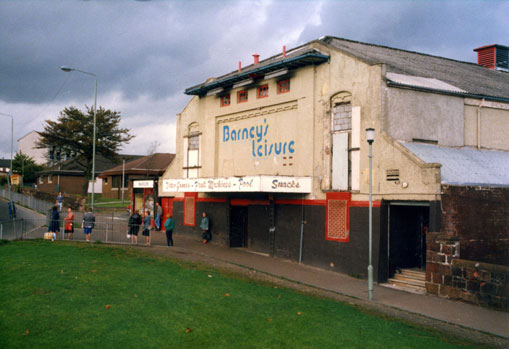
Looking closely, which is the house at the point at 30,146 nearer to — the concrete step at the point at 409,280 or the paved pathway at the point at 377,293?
the paved pathway at the point at 377,293

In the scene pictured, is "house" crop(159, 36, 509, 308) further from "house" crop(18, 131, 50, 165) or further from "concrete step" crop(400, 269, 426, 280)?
"house" crop(18, 131, 50, 165)

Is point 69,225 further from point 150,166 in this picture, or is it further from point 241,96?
point 150,166

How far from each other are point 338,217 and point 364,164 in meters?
2.54

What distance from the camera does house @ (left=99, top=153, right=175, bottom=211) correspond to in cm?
3325

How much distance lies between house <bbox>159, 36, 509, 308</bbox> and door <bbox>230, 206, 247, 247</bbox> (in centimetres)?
6

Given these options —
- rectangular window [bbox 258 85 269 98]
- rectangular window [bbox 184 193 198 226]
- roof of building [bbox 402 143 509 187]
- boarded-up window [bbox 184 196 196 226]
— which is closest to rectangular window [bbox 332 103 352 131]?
roof of building [bbox 402 143 509 187]

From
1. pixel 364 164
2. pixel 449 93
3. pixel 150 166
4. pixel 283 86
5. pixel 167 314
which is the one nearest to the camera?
pixel 167 314

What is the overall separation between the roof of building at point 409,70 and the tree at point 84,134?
33.1 m

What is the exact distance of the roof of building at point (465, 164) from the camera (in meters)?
17.2

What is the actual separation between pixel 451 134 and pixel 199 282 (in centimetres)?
1247

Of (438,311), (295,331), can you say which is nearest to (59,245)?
(295,331)

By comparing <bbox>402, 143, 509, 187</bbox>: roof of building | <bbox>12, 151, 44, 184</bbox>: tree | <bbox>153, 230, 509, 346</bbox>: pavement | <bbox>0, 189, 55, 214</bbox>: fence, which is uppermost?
<bbox>12, 151, 44, 184</bbox>: tree

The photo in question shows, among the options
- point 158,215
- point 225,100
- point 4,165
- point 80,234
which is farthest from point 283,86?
point 4,165

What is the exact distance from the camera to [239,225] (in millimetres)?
26750
